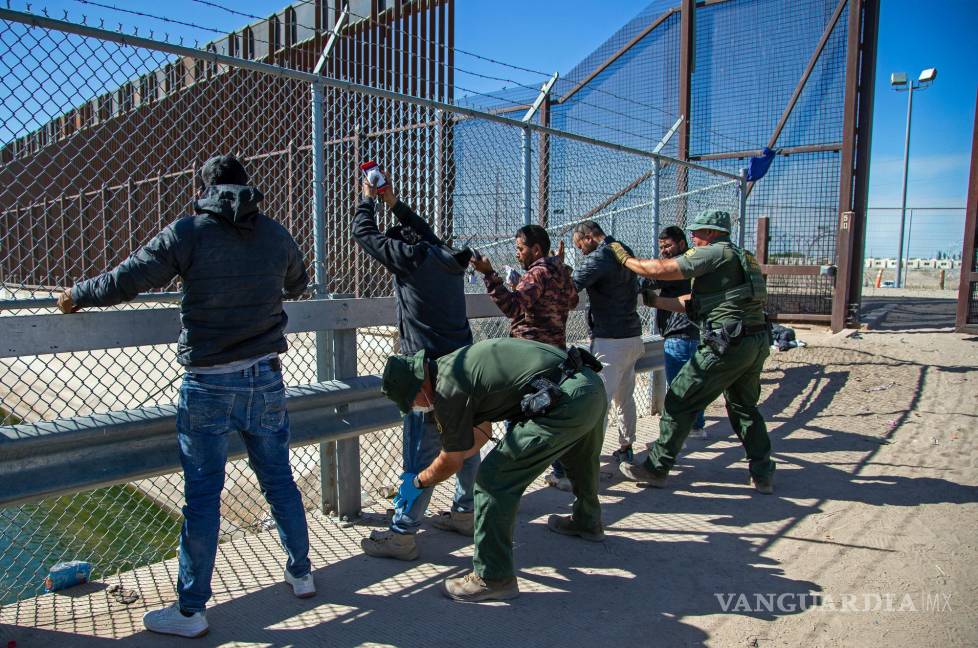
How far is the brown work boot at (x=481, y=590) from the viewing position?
126 inches

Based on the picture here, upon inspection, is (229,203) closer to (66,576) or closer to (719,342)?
(66,576)

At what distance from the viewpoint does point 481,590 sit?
3211mm

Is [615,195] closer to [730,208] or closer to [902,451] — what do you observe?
[730,208]

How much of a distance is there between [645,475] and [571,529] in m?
1.16

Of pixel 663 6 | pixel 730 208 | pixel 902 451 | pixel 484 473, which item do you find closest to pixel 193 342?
pixel 484 473

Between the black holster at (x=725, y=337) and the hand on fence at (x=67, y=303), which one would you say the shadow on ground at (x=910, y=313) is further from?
the hand on fence at (x=67, y=303)

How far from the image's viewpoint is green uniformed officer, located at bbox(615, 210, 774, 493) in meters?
4.62

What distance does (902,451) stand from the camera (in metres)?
5.84

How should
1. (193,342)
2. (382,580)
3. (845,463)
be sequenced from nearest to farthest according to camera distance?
(193,342) < (382,580) < (845,463)

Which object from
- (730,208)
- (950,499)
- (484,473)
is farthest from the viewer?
(730,208)

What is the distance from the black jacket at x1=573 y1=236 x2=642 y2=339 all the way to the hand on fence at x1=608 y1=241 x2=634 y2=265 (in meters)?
0.04

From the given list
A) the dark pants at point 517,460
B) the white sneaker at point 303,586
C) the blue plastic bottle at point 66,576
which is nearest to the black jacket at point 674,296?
the dark pants at point 517,460

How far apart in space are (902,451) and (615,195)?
3844 mm

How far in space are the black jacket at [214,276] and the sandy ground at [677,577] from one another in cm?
127
